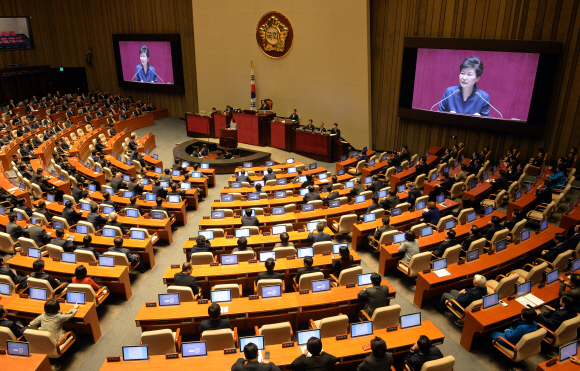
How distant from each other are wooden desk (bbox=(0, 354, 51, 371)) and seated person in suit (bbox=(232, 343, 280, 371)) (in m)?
2.64

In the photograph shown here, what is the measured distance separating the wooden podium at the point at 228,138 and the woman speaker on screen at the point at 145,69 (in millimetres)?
9219

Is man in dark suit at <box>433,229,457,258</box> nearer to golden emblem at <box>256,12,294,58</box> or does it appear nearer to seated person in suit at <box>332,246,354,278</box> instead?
seated person in suit at <box>332,246,354,278</box>

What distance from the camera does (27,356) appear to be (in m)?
5.15

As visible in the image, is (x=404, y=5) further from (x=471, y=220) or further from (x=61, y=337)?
(x=61, y=337)

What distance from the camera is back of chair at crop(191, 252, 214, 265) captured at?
7.34m

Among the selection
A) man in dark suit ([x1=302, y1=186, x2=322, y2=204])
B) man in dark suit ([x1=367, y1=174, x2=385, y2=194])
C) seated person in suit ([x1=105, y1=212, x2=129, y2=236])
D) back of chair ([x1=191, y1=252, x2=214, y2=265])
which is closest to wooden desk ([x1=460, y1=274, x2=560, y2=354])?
back of chair ([x1=191, y1=252, x2=214, y2=265])

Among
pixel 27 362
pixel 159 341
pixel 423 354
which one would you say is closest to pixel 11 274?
pixel 27 362

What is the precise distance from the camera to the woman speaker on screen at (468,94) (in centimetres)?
1396

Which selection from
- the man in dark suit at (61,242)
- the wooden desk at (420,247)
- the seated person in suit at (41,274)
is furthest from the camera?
the wooden desk at (420,247)

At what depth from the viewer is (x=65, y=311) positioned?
239 inches

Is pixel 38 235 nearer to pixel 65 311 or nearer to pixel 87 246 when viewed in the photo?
pixel 87 246

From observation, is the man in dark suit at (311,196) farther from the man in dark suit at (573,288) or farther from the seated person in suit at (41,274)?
the seated person in suit at (41,274)

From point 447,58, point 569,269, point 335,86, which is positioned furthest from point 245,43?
point 569,269

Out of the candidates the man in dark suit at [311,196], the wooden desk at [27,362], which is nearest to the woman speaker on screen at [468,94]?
the man in dark suit at [311,196]
